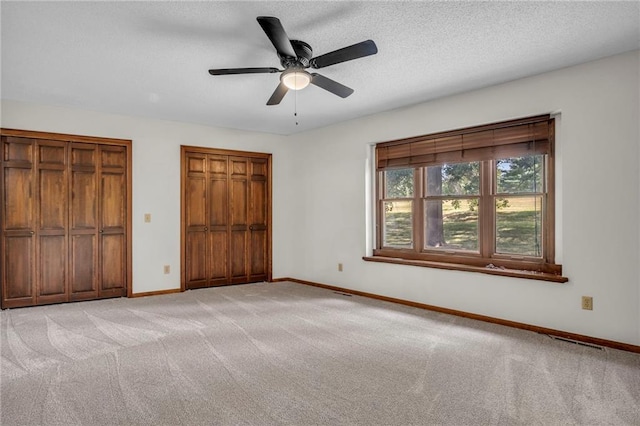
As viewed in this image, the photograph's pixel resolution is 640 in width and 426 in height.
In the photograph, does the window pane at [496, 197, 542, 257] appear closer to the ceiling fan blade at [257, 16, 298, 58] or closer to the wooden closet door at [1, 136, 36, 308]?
the ceiling fan blade at [257, 16, 298, 58]

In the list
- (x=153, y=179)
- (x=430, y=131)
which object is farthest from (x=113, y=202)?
(x=430, y=131)

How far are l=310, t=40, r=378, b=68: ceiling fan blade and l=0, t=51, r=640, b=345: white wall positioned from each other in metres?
2.09

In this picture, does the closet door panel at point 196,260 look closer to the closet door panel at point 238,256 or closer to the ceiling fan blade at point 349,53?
the closet door panel at point 238,256

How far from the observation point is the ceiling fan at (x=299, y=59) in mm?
2484

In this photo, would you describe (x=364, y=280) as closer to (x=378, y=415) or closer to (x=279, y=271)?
(x=279, y=271)

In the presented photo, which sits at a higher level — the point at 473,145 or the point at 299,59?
the point at 299,59

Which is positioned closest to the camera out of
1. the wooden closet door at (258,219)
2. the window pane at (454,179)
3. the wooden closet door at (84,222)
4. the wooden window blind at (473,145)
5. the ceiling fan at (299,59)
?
the ceiling fan at (299,59)

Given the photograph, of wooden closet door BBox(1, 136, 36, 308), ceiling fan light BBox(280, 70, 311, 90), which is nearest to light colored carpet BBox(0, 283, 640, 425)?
wooden closet door BBox(1, 136, 36, 308)

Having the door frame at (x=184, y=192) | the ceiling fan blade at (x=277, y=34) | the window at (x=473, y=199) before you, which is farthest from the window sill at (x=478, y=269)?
the ceiling fan blade at (x=277, y=34)

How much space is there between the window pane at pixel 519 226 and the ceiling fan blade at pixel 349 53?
7.94ft

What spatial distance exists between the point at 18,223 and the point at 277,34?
13.7ft

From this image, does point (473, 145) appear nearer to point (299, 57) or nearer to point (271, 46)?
point (299, 57)

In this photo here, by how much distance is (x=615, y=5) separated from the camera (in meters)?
2.45

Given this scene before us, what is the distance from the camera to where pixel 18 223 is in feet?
14.9
